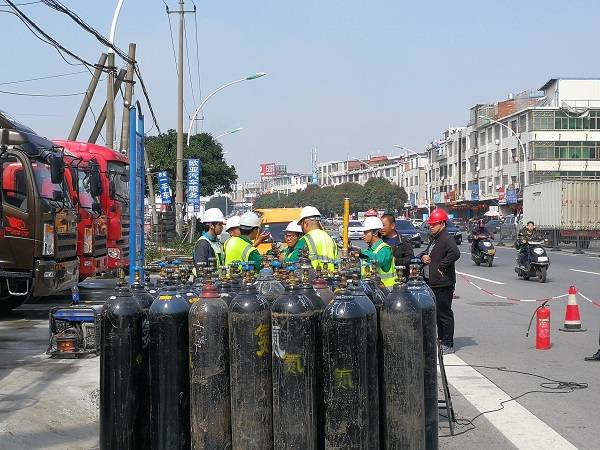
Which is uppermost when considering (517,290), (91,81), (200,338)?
(91,81)

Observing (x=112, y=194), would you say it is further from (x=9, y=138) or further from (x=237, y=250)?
(x=237, y=250)

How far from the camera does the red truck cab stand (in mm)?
19281

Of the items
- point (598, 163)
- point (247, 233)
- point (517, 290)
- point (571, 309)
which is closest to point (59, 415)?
point (247, 233)

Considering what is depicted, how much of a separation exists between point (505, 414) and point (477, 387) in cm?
111

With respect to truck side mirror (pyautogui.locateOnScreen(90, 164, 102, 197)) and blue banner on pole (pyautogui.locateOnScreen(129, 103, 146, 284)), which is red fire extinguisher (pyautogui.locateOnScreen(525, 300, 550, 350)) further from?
truck side mirror (pyautogui.locateOnScreen(90, 164, 102, 197))

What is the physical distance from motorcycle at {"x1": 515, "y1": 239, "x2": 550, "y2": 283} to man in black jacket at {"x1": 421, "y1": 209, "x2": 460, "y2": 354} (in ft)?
35.7

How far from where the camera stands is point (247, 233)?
9.22 metres

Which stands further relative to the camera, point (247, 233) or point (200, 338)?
point (247, 233)

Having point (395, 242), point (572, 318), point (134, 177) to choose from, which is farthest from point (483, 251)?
point (134, 177)

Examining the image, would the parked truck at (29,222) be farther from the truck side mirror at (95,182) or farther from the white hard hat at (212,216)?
the white hard hat at (212,216)

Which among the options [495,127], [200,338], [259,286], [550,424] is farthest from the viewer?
[495,127]

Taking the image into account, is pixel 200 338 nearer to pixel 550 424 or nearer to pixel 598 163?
pixel 550 424

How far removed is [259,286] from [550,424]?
9.82ft

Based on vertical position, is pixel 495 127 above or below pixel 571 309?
above
